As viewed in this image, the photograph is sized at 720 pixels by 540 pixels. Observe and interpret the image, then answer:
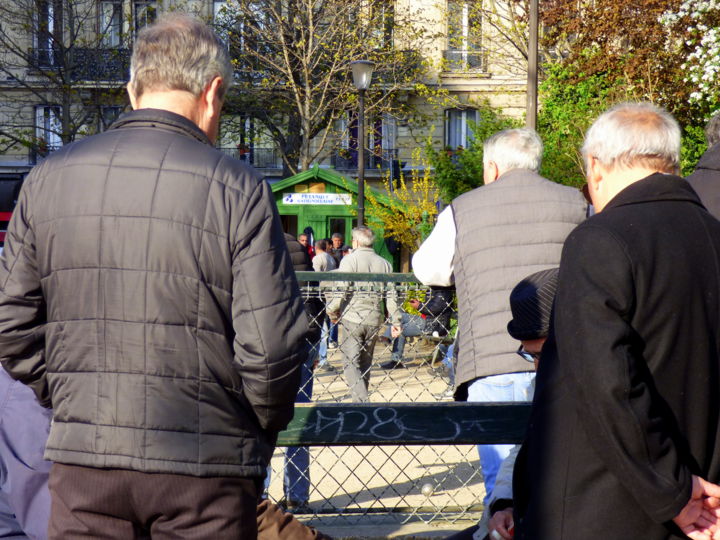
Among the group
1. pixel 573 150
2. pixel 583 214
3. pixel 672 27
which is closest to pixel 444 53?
pixel 672 27

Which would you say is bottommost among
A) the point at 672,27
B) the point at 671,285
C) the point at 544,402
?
the point at 544,402

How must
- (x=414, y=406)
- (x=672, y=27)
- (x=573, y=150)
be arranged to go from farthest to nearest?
(x=672, y=27), (x=573, y=150), (x=414, y=406)

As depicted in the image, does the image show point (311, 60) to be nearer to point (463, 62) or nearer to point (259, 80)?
point (259, 80)

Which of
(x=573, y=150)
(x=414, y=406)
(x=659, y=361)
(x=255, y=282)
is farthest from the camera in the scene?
(x=573, y=150)

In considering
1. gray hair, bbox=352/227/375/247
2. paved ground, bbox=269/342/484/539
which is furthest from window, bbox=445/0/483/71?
paved ground, bbox=269/342/484/539

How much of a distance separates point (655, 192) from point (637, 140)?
0.16 metres

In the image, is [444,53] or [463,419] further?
[444,53]

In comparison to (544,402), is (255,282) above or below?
above

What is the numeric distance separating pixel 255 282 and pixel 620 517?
39.0 inches

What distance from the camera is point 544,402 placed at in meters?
2.29

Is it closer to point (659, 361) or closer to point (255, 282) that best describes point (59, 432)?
point (255, 282)

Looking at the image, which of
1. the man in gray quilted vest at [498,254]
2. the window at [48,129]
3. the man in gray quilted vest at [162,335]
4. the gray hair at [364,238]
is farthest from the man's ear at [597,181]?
the window at [48,129]

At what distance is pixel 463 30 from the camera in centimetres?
3175

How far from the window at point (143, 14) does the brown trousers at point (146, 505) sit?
27.5 m
